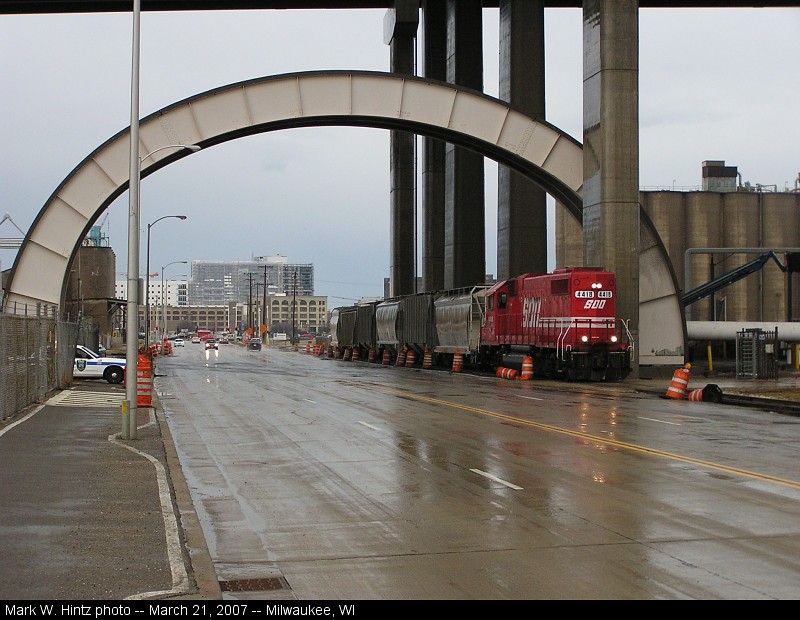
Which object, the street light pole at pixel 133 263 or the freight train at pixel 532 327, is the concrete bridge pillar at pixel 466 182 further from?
the street light pole at pixel 133 263

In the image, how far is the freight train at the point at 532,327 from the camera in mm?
37875

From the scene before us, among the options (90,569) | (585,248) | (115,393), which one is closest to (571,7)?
(585,248)

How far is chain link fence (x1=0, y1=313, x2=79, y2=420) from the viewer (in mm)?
21750

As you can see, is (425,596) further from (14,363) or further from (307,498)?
(14,363)

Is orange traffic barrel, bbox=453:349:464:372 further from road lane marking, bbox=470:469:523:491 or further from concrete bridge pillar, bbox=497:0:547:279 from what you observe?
road lane marking, bbox=470:469:523:491

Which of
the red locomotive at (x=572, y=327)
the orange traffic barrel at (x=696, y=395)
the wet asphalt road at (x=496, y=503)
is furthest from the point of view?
the red locomotive at (x=572, y=327)

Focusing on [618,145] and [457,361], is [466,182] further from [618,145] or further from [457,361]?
[618,145]

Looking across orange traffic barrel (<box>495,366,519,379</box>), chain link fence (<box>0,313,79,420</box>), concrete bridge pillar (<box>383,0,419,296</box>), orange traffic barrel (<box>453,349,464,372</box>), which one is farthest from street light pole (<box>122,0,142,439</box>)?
concrete bridge pillar (<box>383,0,419,296</box>)

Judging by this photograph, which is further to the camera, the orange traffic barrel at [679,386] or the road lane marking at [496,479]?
the orange traffic barrel at [679,386]

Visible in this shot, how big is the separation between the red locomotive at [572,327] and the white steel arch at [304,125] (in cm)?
424

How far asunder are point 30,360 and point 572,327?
65.6 ft

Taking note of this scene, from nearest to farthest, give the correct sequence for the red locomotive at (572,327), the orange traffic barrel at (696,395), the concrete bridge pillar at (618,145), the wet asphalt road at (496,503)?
1. the wet asphalt road at (496,503)
2. the orange traffic barrel at (696,395)
3. the red locomotive at (572,327)
4. the concrete bridge pillar at (618,145)

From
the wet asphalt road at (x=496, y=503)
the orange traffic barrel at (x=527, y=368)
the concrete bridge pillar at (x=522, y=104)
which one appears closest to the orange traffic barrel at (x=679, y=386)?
the wet asphalt road at (x=496, y=503)

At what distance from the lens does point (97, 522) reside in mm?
10539
